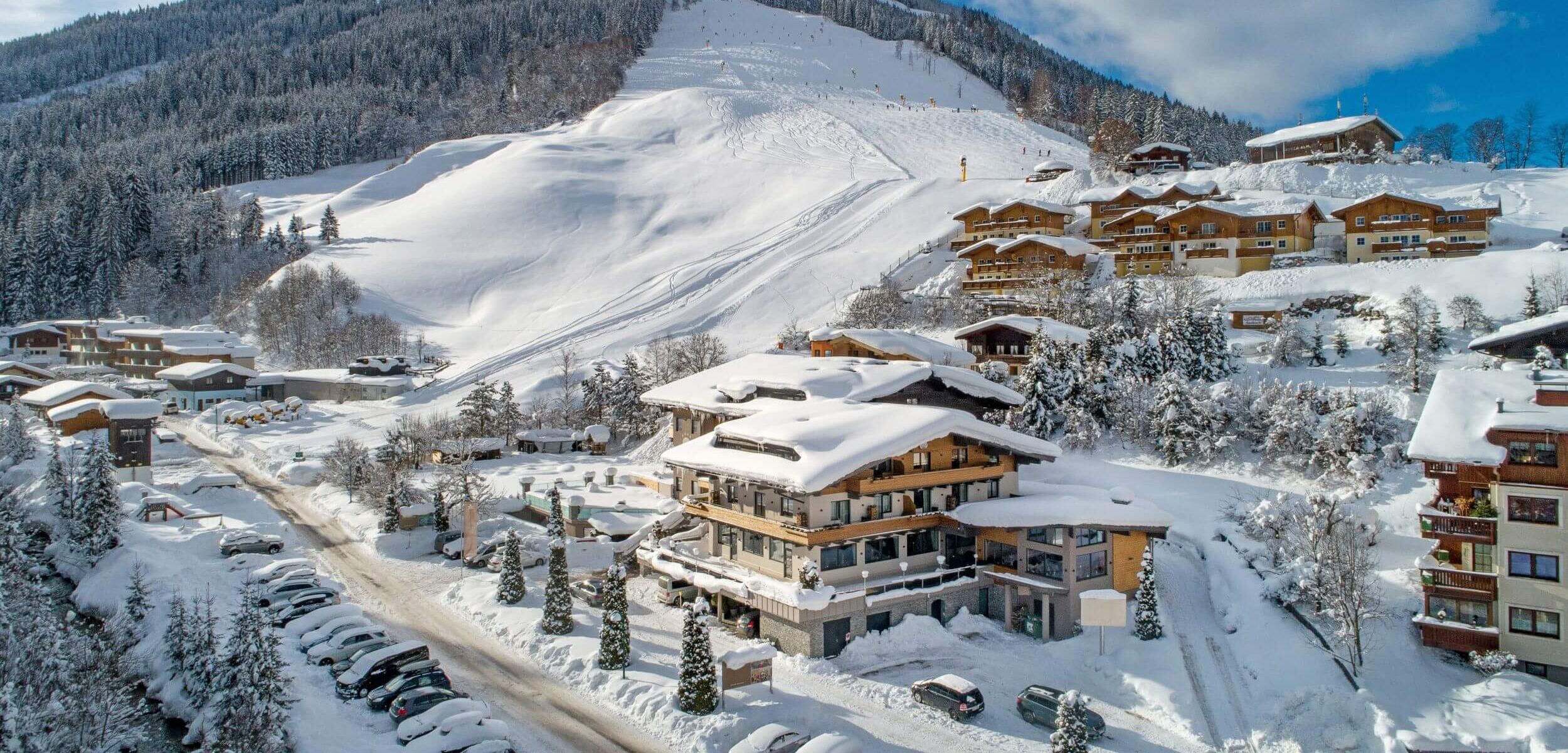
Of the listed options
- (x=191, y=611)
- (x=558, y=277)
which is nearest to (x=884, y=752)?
(x=191, y=611)

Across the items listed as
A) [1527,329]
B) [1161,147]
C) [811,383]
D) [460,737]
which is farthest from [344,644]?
[1161,147]

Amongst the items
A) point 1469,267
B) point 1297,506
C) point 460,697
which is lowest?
point 460,697

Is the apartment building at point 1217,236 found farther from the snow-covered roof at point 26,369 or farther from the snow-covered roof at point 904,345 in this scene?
the snow-covered roof at point 26,369

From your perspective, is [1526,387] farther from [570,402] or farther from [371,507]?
[570,402]

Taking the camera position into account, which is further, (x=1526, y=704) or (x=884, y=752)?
(x=1526, y=704)

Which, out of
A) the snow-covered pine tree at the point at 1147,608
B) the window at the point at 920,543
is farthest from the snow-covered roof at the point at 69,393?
the snow-covered pine tree at the point at 1147,608

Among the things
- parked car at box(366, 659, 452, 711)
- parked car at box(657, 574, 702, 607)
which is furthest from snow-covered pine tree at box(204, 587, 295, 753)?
parked car at box(657, 574, 702, 607)
